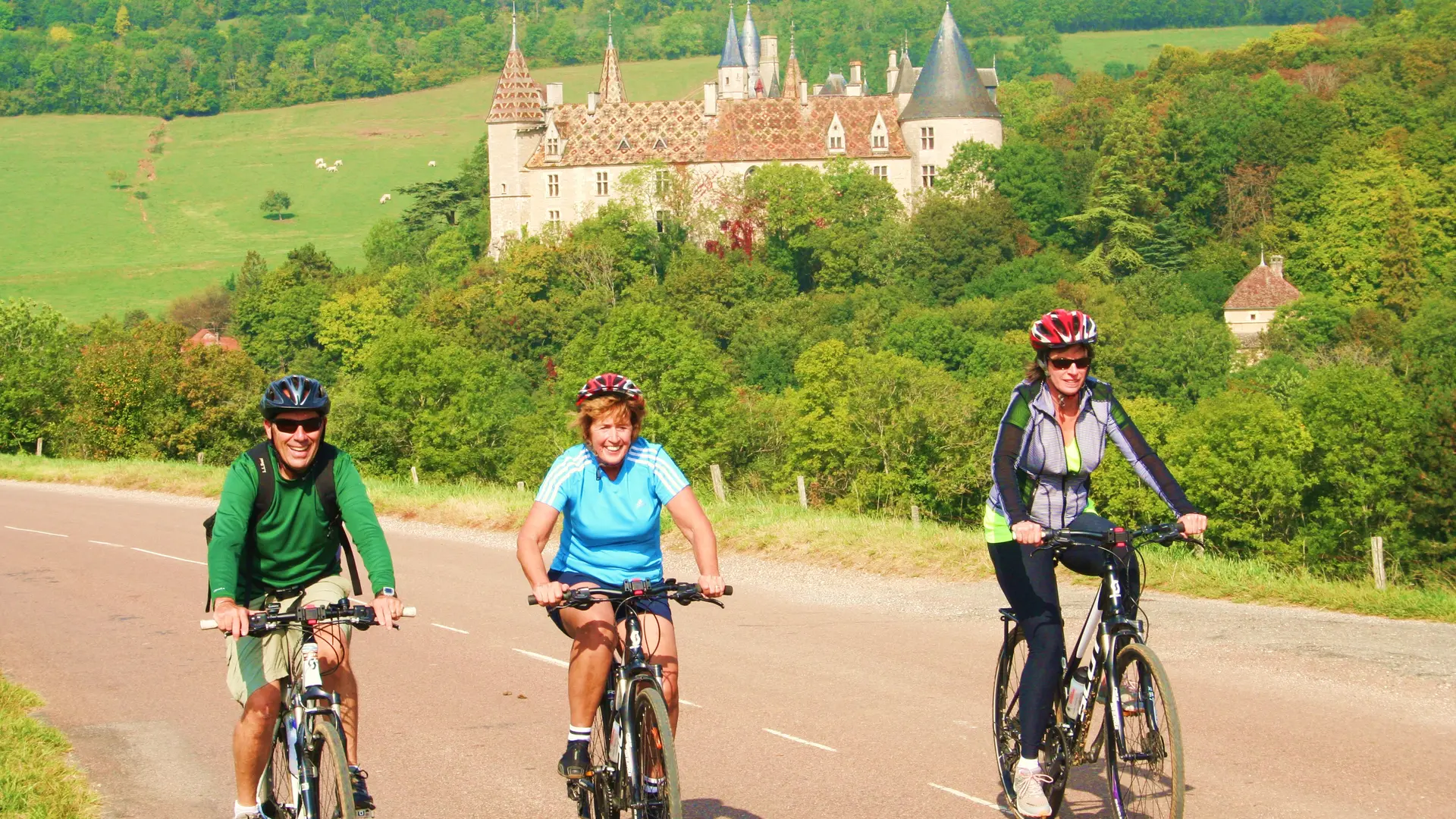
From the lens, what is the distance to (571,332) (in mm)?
101750

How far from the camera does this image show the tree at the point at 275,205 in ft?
449

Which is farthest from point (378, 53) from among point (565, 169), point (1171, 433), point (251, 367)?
point (1171, 433)

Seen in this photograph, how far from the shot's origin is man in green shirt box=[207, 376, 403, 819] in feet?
20.7

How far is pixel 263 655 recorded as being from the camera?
6398mm

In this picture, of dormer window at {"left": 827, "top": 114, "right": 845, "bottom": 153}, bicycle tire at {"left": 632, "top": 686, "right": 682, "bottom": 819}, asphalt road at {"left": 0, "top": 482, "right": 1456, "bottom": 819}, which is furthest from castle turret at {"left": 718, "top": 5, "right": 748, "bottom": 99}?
bicycle tire at {"left": 632, "top": 686, "right": 682, "bottom": 819}

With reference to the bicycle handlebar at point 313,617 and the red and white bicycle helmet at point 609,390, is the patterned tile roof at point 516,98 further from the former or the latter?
the bicycle handlebar at point 313,617

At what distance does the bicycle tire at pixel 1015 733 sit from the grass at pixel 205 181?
359ft

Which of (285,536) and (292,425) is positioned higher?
(292,425)

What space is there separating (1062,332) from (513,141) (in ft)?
371

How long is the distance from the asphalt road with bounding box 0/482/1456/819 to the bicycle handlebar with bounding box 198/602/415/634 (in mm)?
1700

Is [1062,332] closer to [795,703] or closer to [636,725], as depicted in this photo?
[636,725]

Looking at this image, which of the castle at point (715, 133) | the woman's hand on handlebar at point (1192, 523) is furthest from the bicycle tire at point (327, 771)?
the castle at point (715, 133)

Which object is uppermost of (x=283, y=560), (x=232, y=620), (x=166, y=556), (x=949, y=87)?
(x=949, y=87)

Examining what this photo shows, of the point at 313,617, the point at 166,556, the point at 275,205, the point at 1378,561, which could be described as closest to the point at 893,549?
the point at 1378,561
